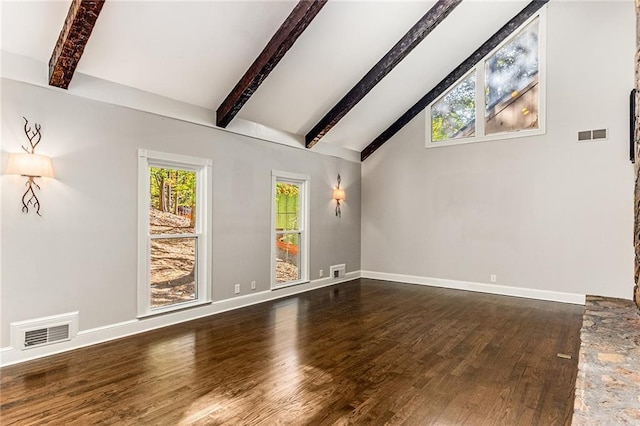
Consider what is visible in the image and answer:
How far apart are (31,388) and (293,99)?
4.49m

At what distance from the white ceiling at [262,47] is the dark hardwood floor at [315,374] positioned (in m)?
2.91

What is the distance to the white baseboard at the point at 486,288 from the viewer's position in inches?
224

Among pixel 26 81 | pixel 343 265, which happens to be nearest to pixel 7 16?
pixel 26 81

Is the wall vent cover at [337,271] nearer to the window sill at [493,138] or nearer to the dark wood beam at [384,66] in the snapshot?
the dark wood beam at [384,66]

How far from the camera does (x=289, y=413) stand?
2.45 meters

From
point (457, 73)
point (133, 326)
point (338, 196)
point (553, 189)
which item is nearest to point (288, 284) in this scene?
point (338, 196)

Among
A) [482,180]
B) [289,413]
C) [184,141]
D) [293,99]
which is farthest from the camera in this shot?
[482,180]

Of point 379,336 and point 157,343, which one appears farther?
point 379,336

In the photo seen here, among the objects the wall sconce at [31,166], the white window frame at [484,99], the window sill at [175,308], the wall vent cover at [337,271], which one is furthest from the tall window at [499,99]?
the wall sconce at [31,166]

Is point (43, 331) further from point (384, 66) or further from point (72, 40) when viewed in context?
point (384, 66)

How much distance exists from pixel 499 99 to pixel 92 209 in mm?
6421

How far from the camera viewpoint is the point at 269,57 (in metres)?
4.25

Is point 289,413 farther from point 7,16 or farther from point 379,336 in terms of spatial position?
point 7,16

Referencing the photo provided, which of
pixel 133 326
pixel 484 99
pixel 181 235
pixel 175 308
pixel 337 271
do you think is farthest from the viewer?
pixel 337 271
